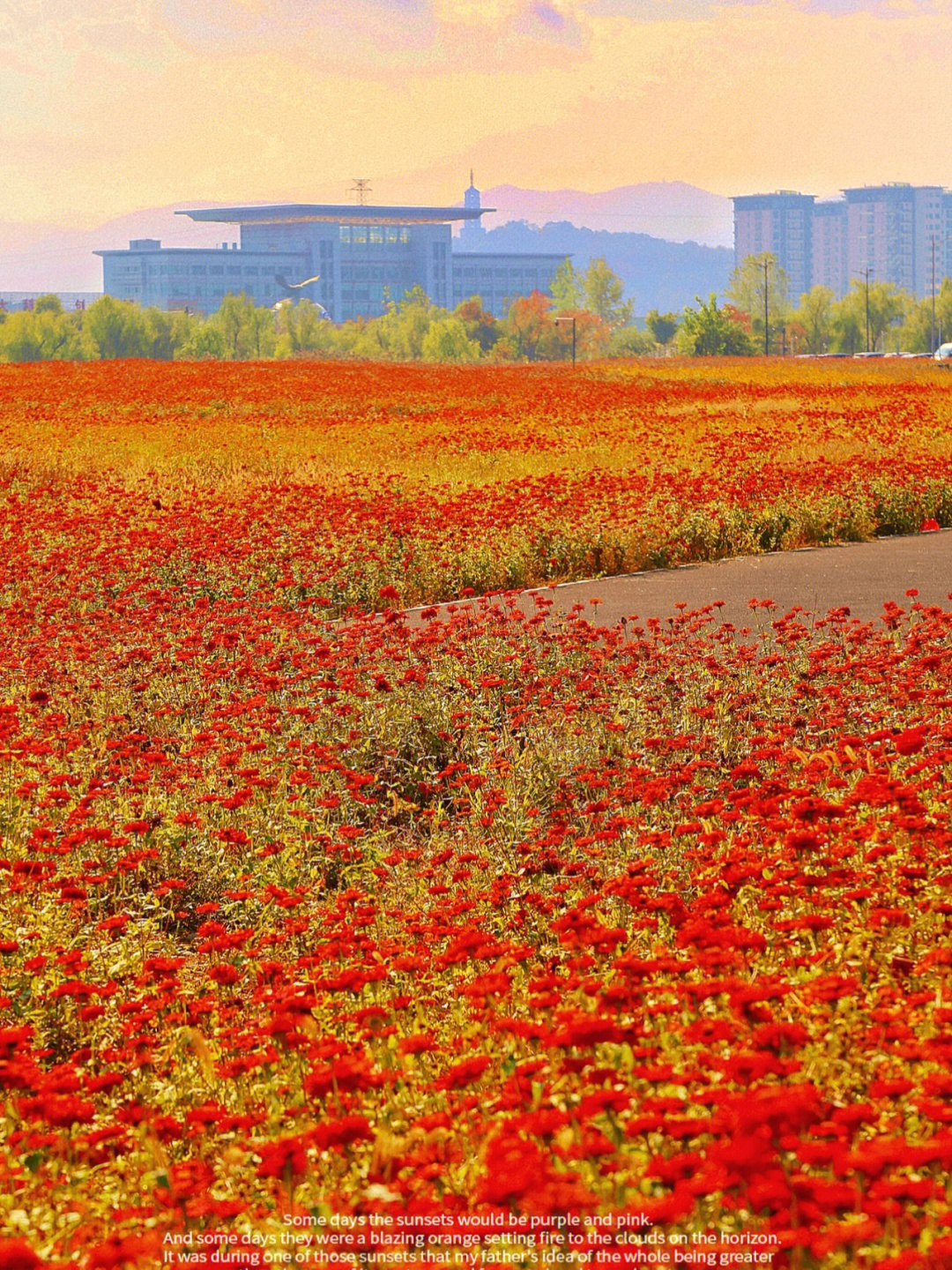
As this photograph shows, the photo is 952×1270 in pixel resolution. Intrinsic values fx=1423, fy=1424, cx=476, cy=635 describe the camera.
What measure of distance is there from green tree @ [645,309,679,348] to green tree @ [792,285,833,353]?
32.5ft

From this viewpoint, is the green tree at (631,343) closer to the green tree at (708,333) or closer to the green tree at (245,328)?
the green tree at (708,333)

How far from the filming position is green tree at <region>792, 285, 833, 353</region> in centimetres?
10794

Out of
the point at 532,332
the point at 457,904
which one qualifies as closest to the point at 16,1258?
the point at 457,904

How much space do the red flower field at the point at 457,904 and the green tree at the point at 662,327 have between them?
3824 inches

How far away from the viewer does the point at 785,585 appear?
1106 centimetres

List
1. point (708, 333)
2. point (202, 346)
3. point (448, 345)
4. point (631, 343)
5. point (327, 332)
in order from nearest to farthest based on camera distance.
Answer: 1. point (708, 333)
2. point (202, 346)
3. point (448, 345)
4. point (327, 332)
5. point (631, 343)

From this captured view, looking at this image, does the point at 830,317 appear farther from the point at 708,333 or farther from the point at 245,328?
the point at 245,328

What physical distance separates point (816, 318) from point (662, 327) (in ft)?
38.2

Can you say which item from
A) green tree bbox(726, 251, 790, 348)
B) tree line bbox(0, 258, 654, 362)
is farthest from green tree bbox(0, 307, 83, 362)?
green tree bbox(726, 251, 790, 348)

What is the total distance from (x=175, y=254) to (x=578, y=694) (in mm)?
193577

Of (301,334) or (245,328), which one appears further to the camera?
(301,334)

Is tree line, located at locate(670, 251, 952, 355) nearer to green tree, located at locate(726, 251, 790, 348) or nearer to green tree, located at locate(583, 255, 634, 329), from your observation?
green tree, located at locate(726, 251, 790, 348)

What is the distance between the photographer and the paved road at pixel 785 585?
1017 cm

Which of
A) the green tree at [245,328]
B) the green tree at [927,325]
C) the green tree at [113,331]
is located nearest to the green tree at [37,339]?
the green tree at [113,331]
